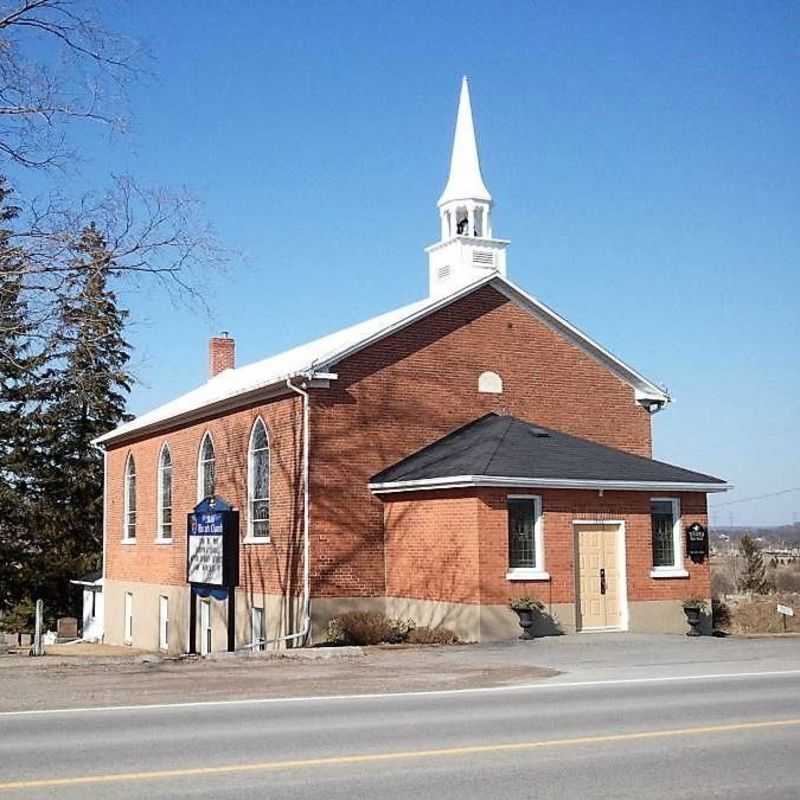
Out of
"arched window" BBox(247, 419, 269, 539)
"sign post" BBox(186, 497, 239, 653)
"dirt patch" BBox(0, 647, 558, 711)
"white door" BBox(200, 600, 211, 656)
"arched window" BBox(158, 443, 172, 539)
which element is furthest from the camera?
"arched window" BBox(158, 443, 172, 539)

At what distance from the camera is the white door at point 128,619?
125 feet

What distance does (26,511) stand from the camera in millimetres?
51875

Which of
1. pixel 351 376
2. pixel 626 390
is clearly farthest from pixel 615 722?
pixel 626 390

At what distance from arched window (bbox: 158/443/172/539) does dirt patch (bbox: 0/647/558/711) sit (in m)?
15.0

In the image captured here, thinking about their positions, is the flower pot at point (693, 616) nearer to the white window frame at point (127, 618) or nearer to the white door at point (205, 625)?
the white door at point (205, 625)

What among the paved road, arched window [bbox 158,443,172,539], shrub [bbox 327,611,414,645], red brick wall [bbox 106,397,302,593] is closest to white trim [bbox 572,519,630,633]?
shrub [bbox 327,611,414,645]

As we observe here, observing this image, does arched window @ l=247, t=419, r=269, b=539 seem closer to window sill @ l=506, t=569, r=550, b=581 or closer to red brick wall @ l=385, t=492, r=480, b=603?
red brick wall @ l=385, t=492, r=480, b=603

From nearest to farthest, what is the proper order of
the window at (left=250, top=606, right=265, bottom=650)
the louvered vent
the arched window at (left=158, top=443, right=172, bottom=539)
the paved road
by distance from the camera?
the paved road → the window at (left=250, top=606, right=265, bottom=650) → the louvered vent → the arched window at (left=158, top=443, right=172, bottom=539)

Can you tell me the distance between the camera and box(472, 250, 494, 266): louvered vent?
29438 mm

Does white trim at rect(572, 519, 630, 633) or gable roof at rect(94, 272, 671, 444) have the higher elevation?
gable roof at rect(94, 272, 671, 444)

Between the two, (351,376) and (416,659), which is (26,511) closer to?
(351,376)

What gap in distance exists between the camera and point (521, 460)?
958 inches

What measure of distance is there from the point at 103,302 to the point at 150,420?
19629 mm

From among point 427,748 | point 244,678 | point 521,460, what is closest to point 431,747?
point 427,748
